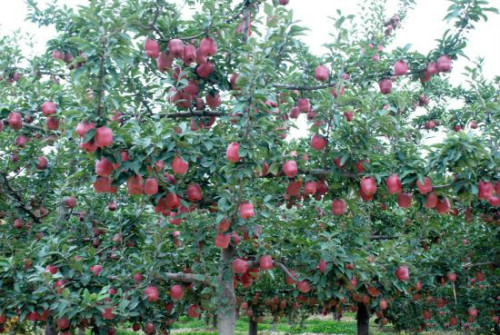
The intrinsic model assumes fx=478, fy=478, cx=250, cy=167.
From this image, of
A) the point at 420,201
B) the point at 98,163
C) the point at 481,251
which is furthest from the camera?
the point at 481,251

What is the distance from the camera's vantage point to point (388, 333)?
592 inches

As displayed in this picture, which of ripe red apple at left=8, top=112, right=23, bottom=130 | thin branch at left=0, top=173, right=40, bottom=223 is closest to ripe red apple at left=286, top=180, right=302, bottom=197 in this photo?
ripe red apple at left=8, top=112, right=23, bottom=130

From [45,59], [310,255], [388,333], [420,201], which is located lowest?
[388,333]

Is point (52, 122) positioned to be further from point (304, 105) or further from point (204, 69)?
point (304, 105)

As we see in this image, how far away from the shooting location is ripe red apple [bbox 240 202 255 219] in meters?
3.39

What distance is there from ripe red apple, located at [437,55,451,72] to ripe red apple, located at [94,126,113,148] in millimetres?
2640

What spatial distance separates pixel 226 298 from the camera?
412 cm

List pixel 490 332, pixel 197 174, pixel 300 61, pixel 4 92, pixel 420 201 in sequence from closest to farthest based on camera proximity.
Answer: pixel 420 201 → pixel 197 174 → pixel 300 61 → pixel 4 92 → pixel 490 332

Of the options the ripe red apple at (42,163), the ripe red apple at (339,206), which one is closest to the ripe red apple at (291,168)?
the ripe red apple at (339,206)

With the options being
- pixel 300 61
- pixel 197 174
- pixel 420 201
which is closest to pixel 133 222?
pixel 197 174

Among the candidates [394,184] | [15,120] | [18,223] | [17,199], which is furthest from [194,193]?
[18,223]

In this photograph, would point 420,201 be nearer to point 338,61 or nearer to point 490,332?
point 338,61

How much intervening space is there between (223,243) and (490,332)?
274 inches

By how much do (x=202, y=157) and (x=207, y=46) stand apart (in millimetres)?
846
